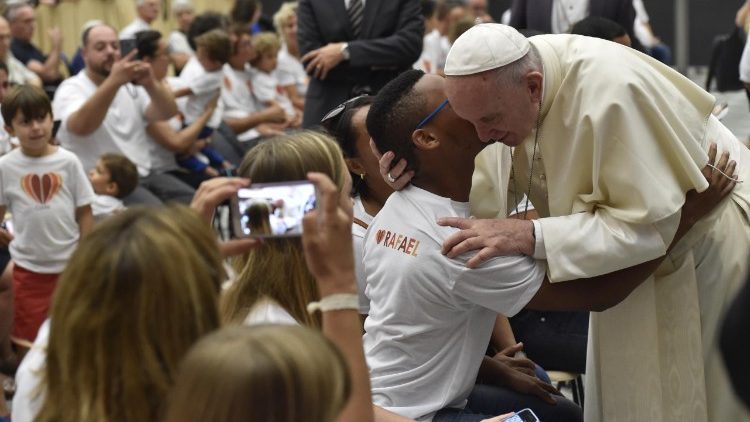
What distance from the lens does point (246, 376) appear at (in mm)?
1604

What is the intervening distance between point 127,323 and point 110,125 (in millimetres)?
5439

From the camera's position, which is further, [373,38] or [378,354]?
[373,38]

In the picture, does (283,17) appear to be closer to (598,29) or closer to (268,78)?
(268,78)

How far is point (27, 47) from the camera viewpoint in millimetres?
10609

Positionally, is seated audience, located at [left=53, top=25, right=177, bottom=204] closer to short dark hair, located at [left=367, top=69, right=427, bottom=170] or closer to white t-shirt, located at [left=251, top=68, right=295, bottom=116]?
white t-shirt, located at [left=251, top=68, right=295, bottom=116]

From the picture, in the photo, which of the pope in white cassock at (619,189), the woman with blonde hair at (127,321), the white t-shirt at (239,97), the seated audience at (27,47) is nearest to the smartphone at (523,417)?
the pope in white cassock at (619,189)

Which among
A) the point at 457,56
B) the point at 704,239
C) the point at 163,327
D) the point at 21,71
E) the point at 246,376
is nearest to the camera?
the point at 246,376

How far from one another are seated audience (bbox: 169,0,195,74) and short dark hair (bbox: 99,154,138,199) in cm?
513

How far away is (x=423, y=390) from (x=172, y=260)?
1.18m

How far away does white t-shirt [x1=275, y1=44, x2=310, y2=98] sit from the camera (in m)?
11.0

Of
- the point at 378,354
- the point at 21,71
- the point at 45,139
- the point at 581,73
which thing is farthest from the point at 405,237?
the point at 21,71

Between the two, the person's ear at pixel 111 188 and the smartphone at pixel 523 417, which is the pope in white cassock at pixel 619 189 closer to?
the smartphone at pixel 523 417

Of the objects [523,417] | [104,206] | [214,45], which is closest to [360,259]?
[523,417]

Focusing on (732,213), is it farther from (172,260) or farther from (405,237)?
(172,260)
